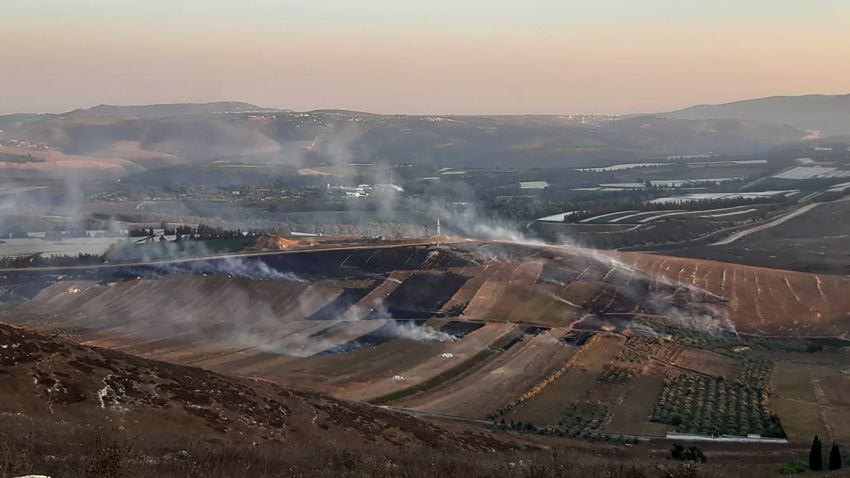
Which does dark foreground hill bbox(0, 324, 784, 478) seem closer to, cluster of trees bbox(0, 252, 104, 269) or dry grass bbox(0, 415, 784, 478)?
dry grass bbox(0, 415, 784, 478)

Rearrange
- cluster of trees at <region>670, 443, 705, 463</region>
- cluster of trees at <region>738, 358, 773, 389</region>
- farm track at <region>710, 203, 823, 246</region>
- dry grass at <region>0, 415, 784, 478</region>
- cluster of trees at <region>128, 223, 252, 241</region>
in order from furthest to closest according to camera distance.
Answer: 1. farm track at <region>710, 203, 823, 246</region>
2. cluster of trees at <region>128, 223, 252, 241</region>
3. cluster of trees at <region>738, 358, 773, 389</region>
4. cluster of trees at <region>670, 443, 705, 463</region>
5. dry grass at <region>0, 415, 784, 478</region>

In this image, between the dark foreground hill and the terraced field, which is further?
the terraced field

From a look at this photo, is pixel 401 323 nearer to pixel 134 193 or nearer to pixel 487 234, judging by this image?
pixel 487 234

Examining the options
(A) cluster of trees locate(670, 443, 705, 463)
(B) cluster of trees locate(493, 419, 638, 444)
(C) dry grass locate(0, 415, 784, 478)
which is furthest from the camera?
(B) cluster of trees locate(493, 419, 638, 444)

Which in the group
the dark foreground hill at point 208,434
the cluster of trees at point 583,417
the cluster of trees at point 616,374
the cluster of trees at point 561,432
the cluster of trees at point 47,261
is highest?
the dark foreground hill at point 208,434

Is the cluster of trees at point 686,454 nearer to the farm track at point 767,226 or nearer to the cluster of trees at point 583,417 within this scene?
the cluster of trees at point 583,417

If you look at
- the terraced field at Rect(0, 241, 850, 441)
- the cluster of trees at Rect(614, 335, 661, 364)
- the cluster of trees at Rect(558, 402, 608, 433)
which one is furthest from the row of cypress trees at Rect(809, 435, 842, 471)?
the cluster of trees at Rect(614, 335, 661, 364)

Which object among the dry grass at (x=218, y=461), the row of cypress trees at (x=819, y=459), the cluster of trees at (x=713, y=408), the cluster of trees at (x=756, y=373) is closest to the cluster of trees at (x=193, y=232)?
the cluster of trees at (x=756, y=373)

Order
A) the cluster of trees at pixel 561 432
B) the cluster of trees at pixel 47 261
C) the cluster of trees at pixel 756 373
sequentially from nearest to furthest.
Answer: the cluster of trees at pixel 561 432 → the cluster of trees at pixel 756 373 → the cluster of trees at pixel 47 261

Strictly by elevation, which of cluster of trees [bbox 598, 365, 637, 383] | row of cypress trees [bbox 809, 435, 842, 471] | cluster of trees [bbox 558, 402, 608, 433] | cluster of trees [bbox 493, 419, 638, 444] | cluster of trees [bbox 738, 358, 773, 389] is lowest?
cluster of trees [bbox 738, 358, 773, 389]
